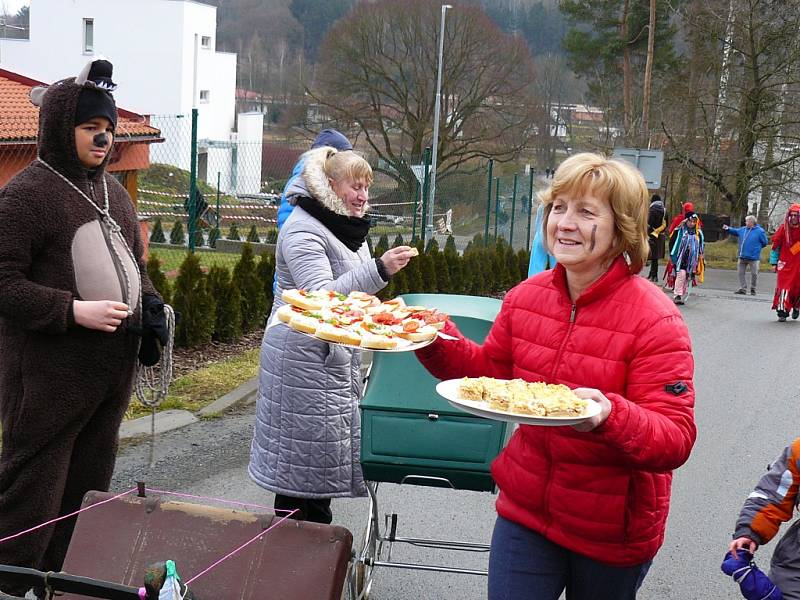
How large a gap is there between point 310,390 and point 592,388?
5.84ft

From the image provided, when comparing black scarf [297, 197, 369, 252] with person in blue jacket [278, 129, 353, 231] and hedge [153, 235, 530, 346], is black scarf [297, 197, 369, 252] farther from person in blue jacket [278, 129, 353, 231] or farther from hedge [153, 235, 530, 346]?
hedge [153, 235, 530, 346]

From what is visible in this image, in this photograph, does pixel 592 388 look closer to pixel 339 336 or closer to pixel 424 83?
pixel 339 336

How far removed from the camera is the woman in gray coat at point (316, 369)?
432 cm

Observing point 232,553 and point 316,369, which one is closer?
point 232,553

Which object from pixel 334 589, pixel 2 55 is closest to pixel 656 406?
pixel 334 589

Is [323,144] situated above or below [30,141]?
above

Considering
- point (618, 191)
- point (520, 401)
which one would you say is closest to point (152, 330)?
point (520, 401)

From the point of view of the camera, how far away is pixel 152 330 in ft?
13.4

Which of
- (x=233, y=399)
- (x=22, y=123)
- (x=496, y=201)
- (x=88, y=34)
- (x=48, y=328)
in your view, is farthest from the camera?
(x=88, y=34)

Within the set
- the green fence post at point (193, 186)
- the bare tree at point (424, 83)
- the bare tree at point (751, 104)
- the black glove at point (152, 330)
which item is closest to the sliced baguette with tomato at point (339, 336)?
the black glove at point (152, 330)

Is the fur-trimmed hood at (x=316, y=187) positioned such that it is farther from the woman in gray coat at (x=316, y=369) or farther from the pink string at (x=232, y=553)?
the pink string at (x=232, y=553)

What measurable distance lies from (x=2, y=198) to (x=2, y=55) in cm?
6692

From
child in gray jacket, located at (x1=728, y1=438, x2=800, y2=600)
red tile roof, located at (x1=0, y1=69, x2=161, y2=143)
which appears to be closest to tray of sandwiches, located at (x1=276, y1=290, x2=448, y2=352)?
child in gray jacket, located at (x1=728, y1=438, x2=800, y2=600)

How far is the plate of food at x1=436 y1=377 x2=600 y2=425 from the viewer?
258cm
